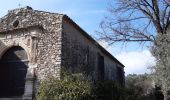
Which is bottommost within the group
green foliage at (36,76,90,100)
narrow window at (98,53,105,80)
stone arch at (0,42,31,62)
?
green foliage at (36,76,90,100)

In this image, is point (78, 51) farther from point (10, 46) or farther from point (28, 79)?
point (10, 46)

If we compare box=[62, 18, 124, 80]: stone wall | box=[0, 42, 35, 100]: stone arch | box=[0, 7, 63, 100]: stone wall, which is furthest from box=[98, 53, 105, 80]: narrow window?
box=[0, 42, 35, 100]: stone arch

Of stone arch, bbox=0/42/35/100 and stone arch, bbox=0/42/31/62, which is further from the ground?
stone arch, bbox=0/42/31/62

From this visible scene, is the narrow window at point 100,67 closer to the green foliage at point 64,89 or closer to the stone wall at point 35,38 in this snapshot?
the stone wall at point 35,38

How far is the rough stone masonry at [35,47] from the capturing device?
1509 cm

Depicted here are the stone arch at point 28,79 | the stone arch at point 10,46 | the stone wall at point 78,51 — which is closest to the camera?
the stone arch at point 28,79

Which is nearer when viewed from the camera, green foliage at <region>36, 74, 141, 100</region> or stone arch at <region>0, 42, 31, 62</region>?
green foliage at <region>36, 74, 141, 100</region>

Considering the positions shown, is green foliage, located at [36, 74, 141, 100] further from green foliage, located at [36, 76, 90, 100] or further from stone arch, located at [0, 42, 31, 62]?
stone arch, located at [0, 42, 31, 62]

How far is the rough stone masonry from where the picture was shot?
1509 centimetres

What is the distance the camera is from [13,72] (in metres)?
16.3

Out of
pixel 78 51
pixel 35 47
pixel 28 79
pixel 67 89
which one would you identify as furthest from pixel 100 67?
pixel 67 89

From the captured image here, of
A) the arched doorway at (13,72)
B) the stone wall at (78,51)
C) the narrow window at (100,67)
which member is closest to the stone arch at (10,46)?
the arched doorway at (13,72)

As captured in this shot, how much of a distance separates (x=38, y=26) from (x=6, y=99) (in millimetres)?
4142

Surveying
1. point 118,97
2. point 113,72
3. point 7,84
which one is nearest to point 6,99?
point 7,84
